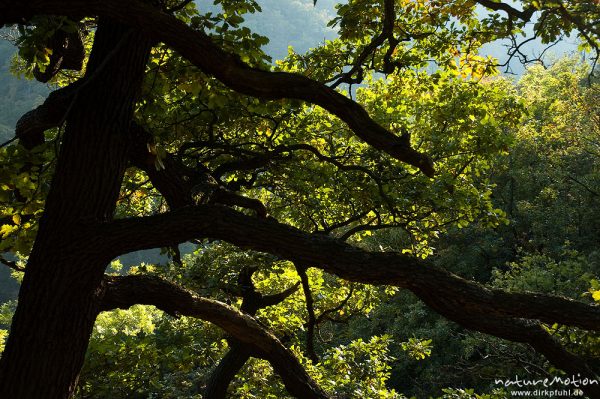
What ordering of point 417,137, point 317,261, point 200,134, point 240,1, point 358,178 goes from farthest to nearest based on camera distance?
point 417,137 → point 358,178 → point 200,134 → point 240,1 → point 317,261

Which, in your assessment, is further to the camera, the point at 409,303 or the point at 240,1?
the point at 409,303

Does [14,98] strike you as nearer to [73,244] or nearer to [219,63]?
[73,244]

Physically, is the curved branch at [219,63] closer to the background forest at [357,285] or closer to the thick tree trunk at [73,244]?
the thick tree trunk at [73,244]

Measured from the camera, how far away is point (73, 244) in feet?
11.2

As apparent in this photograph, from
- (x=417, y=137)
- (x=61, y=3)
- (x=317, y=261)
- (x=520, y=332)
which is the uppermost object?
(x=417, y=137)

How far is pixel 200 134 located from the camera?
24.0ft

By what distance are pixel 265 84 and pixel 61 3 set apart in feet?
4.11

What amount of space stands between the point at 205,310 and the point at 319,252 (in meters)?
1.37

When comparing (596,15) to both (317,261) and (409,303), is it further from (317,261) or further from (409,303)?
(409,303)

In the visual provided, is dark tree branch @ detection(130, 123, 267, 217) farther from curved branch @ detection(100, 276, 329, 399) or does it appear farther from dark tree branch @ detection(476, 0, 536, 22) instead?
dark tree branch @ detection(476, 0, 536, 22)

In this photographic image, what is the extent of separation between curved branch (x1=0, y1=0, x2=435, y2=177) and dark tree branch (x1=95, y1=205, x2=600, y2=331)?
643 millimetres

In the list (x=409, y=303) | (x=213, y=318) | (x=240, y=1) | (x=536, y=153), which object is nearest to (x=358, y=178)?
(x=240, y=1)

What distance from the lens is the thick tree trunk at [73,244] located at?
10.8 ft

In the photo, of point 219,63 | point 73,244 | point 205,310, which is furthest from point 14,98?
point 219,63
